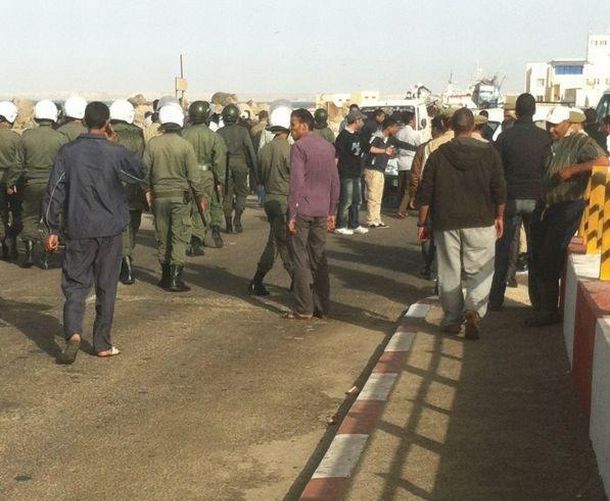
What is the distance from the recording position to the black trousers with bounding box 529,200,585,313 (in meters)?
9.81

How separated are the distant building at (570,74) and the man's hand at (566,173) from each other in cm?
3476

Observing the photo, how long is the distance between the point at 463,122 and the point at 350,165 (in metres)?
9.69

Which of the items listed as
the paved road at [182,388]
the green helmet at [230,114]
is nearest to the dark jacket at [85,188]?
the paved road at [182,388]

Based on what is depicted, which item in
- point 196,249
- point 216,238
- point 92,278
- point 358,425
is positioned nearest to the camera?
point 358,425

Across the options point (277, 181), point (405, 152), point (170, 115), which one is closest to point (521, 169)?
point (277, 181)

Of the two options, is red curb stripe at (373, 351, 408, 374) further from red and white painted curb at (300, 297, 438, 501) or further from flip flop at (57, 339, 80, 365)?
flip flop at (57, 339, 80, 365)

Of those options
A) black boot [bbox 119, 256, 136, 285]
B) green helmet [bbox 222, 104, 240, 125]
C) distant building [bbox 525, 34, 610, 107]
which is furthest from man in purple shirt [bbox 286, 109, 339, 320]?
distant building [bbox 525, 34, 610, 107]

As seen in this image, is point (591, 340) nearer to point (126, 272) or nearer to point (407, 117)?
point (126, 272)

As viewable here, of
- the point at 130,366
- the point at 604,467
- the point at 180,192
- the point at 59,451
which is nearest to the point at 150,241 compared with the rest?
the point at 180,192

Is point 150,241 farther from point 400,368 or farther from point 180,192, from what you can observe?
point 400,368

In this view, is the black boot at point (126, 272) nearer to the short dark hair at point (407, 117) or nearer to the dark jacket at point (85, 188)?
the dark jacket at point (85, 188)

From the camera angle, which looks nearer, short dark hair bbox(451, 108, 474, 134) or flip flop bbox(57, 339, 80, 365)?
flip flop bbox(57, 339, 80, 365)

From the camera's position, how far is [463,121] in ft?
31.4

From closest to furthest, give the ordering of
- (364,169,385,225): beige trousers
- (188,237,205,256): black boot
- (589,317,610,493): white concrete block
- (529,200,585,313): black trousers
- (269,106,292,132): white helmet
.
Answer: (589,317,610,493): white concrete block
(529,200,585,313): black trousers
(269,106,292,132): white helmet
(188,237,205,256): black boot
(364,169,385,225): beige trousers
